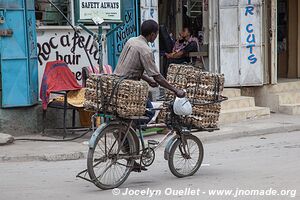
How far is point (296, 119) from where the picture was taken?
13.0m

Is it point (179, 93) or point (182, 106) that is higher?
point (179, 93)

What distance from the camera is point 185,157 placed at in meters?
7.54

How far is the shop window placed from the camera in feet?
38.3

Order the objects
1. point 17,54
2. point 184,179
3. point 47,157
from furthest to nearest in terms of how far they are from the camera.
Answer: point 17,54
point 47,157
point 184,179

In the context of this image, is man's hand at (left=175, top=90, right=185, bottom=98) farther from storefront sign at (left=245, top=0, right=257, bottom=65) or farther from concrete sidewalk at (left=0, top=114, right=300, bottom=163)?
storefront sign at (left=245, top=0, right=257, bottom=65)

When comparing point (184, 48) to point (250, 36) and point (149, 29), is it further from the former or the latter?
point (149, 29)

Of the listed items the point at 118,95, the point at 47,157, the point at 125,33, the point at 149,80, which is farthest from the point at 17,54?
the point at 118,95

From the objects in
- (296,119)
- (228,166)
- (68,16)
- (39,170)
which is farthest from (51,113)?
(296,119)

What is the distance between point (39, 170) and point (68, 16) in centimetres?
456

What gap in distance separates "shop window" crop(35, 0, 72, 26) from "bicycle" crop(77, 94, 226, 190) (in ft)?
16.8

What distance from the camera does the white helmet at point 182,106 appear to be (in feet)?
23.2

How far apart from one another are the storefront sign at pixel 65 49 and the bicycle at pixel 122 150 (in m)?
4.71

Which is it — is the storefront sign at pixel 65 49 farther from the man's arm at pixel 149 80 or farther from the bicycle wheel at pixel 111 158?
the bicycle wheel at pixel 111 158

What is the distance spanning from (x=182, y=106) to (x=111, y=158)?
3.36 ft
